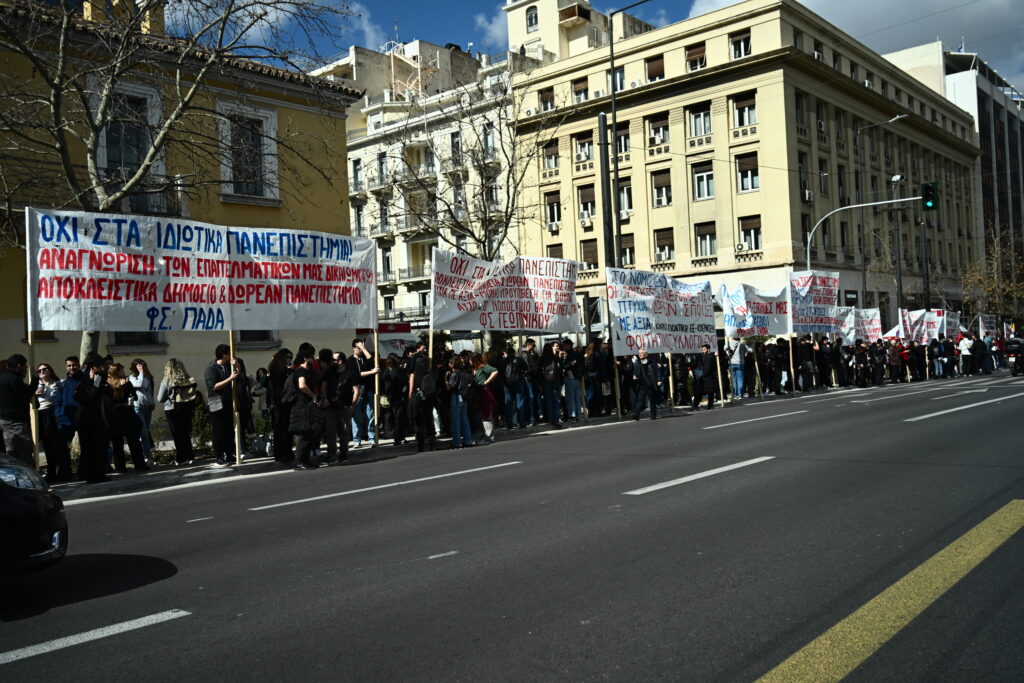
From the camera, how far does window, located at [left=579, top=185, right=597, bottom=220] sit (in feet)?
163

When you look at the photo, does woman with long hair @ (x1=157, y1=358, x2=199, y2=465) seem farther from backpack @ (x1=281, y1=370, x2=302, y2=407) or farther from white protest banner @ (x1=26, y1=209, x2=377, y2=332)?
backpack @ (x1=281, y1=370, x2=302, y2=407)

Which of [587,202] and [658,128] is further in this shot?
[587,202]

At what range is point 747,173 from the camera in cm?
4459

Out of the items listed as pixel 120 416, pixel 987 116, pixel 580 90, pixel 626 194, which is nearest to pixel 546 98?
pixel 580 90

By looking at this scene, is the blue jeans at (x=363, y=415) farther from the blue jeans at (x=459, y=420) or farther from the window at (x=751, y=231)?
the window at (x=751, y=231)

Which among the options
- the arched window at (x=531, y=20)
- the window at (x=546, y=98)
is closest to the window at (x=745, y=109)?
the window at (x=546, y=98)

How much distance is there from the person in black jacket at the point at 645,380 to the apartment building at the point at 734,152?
22.4 m

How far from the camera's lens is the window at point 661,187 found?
47219mm

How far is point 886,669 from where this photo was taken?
397 cm

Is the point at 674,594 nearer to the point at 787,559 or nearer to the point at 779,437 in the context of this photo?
the point at 787,559

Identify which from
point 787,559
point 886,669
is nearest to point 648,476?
point 787,559

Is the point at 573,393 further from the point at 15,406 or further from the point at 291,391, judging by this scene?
the point at 15,406

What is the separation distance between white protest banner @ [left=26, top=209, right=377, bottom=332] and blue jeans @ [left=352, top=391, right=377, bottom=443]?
210 centimetres

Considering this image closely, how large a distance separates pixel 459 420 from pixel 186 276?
16.1 ft
